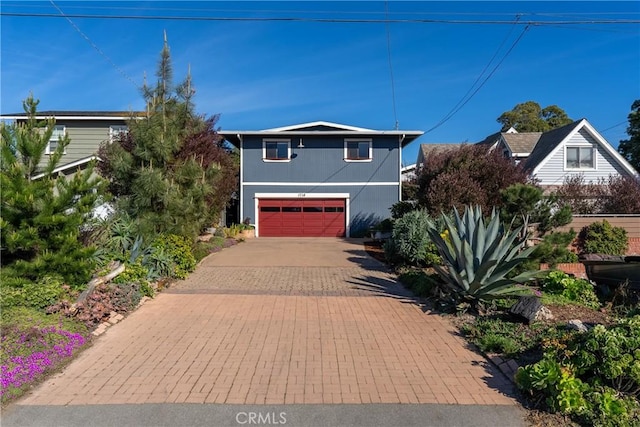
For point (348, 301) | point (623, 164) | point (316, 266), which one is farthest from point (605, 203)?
point (348, 301)

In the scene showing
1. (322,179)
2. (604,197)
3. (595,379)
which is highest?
(322,179)

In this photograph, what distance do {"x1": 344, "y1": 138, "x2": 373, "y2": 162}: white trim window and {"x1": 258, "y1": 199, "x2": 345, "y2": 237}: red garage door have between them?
245 centimetres

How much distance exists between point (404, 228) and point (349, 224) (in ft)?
38.1

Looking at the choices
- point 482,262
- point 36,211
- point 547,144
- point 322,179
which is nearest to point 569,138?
point 547,144

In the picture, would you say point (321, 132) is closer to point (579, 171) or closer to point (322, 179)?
point (322, 179)

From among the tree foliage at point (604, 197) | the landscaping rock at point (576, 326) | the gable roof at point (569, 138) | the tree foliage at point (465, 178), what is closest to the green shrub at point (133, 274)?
the landscaping rock at point (576, 326)

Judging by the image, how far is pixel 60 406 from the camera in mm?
4023

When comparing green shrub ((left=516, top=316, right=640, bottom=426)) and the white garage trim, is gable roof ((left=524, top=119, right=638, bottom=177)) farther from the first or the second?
green shrub ((left=516, top=316, right=640, bottom=426))

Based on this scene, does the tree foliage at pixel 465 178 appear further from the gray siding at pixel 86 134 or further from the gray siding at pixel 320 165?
the gray siding at pixel 86 134

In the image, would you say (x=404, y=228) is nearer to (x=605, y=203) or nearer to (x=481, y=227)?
(x=481, y=227)

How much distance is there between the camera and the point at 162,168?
10.9m

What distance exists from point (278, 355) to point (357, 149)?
19530mm

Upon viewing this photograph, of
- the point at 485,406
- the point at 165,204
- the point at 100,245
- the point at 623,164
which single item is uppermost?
the point at 623,164

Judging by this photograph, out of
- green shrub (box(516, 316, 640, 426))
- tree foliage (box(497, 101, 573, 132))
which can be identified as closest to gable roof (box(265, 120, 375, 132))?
green shrub (box(516, 316, 640, 426))
